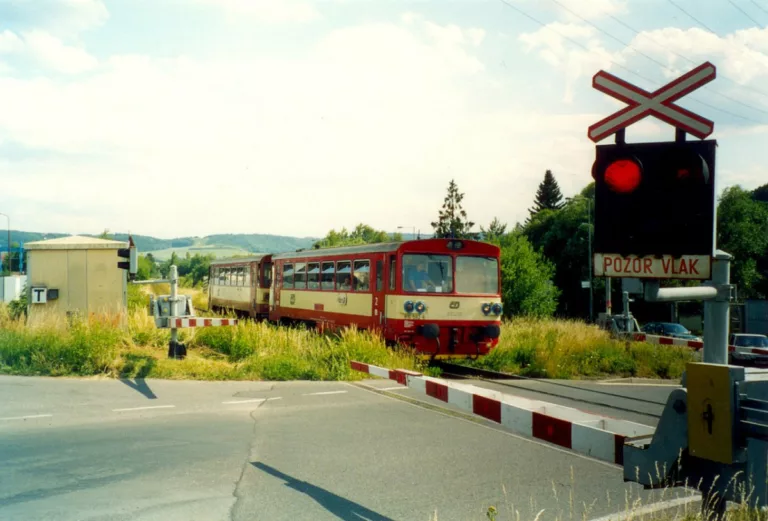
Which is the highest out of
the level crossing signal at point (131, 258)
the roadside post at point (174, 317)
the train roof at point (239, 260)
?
the train roof at point (239, 260)

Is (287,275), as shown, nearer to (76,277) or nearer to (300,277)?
(300,277)

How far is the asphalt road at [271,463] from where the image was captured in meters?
5.62

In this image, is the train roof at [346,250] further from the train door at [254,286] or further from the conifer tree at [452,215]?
the conifer tree at [452,215]

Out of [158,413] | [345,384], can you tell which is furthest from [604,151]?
[345,384]

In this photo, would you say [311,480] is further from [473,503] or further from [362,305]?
[362,305]

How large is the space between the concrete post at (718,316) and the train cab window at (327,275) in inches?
607

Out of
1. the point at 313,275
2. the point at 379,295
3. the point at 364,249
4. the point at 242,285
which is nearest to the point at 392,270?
the point at 379,295

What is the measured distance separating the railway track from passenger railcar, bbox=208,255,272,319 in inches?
421

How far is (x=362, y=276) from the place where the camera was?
57.4ft

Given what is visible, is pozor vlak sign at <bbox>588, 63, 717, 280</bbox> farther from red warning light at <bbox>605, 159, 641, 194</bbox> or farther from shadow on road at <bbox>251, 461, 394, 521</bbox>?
shadow on road at <bbox>251, 461, 394, 521</bbox>

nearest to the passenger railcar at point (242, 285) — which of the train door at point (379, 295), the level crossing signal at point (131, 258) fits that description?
the train door at point (379, 295)

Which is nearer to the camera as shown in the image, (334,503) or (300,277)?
(334,503)

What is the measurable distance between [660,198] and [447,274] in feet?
41.6

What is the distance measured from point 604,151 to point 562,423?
197 centimetres
